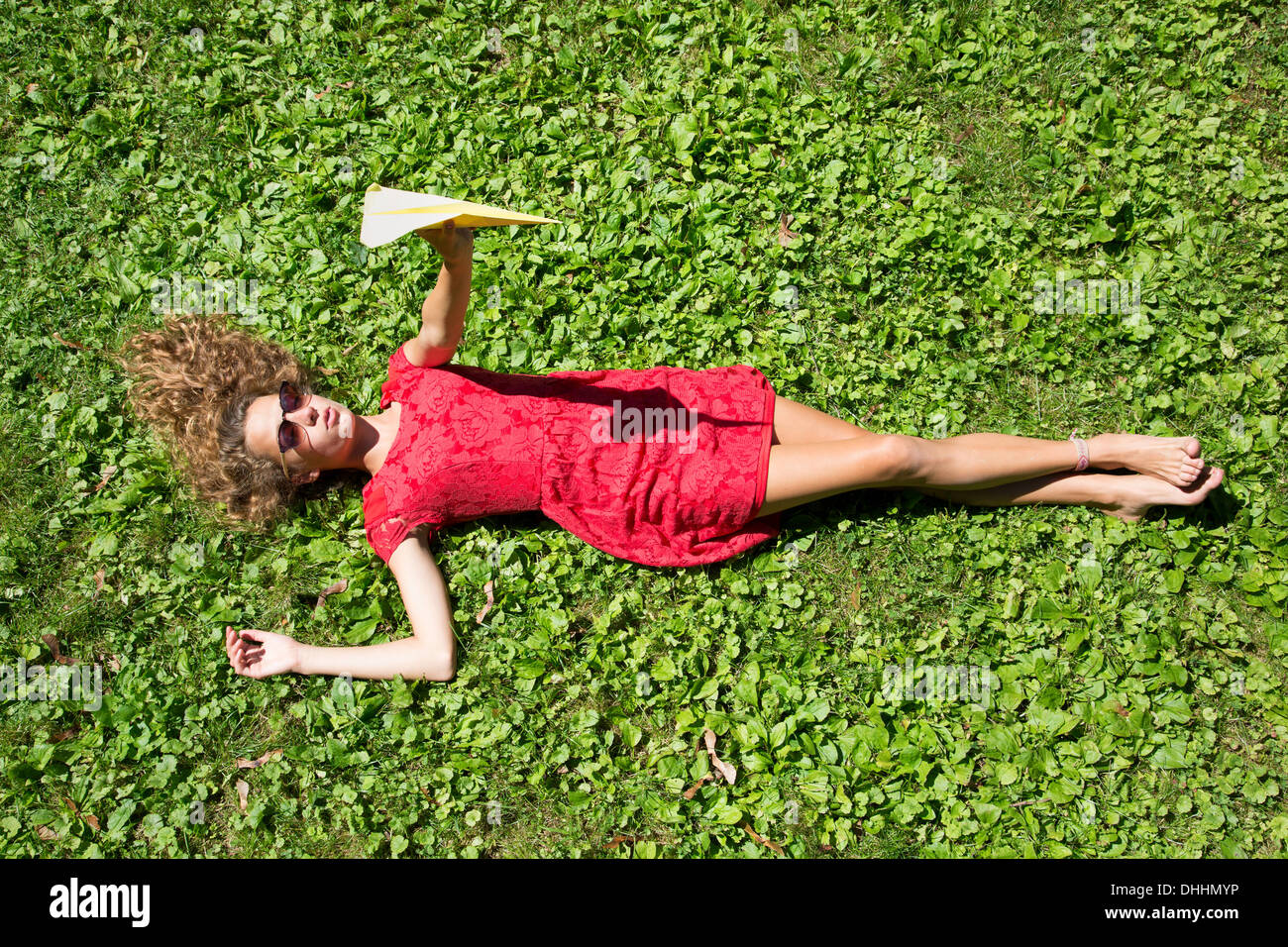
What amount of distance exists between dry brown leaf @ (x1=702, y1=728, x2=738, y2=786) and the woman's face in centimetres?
217

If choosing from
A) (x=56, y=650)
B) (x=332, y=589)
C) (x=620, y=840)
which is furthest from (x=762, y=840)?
(x=56, y=650)

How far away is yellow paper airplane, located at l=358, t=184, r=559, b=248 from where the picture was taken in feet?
9.64

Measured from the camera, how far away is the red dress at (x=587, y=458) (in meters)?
3.90

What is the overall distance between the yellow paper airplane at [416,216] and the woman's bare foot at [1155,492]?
10.0ft

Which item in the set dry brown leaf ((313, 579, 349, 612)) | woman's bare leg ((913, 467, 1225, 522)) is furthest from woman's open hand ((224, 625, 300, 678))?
woman's bare leg ((913, 467, 1225, 522))

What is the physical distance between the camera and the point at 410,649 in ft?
13.2

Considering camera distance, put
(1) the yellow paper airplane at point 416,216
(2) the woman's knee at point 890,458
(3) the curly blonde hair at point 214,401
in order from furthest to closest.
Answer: (3) the curly blonde hair at point 214,401, (2) the woman's knee at point 890,458, (1) the yellow paper airplane at point 416,216

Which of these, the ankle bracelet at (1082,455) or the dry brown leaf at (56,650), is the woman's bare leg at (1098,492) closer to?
the ankle bracelet at (1082,455)

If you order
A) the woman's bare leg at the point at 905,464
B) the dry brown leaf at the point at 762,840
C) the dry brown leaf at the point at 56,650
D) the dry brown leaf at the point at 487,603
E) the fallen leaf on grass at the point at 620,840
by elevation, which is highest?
the woman's bare leg at the point at 905,464

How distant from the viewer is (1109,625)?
4133mm

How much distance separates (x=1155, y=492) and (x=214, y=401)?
448 centimetres

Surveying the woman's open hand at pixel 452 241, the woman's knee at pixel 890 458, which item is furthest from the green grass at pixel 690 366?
the woman's open hand at pixel 452 241
